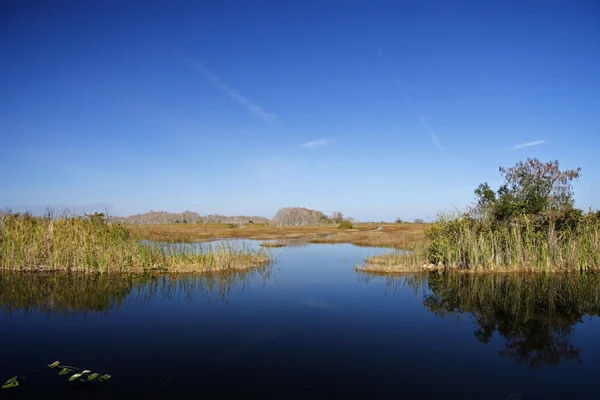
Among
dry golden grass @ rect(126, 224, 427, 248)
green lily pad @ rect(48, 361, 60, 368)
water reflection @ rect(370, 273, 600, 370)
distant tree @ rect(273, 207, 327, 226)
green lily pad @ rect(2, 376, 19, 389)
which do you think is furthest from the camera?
distant tree @ rect(273, 207, 327, 226)

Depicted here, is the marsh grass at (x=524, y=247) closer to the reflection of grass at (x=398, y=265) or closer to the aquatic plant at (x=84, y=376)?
the reflection of grass at (x=398, y=265)

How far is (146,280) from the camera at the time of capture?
17.9 metres

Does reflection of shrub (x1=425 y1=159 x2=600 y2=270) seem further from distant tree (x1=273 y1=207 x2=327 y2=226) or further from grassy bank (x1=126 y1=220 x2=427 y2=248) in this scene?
distant tree (x1=273 y1=207 x2=327 y2=226)

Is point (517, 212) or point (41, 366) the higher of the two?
point (517, 212)

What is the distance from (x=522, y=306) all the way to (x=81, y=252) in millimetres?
19387

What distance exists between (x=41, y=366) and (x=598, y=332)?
1380cm

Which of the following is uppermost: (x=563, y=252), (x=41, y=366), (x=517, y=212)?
(x=517, y=212)

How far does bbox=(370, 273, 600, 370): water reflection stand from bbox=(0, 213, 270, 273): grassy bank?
32.5 ft

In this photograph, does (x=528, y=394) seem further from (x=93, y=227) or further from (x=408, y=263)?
(x=93, y=227)

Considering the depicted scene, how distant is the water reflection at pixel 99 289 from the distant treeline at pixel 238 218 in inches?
3347

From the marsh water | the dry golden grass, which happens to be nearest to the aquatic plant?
the marsh water

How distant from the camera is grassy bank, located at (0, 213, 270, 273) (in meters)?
19.4

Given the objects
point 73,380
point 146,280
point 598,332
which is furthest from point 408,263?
point 73,380

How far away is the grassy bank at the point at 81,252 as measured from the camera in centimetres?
1944
